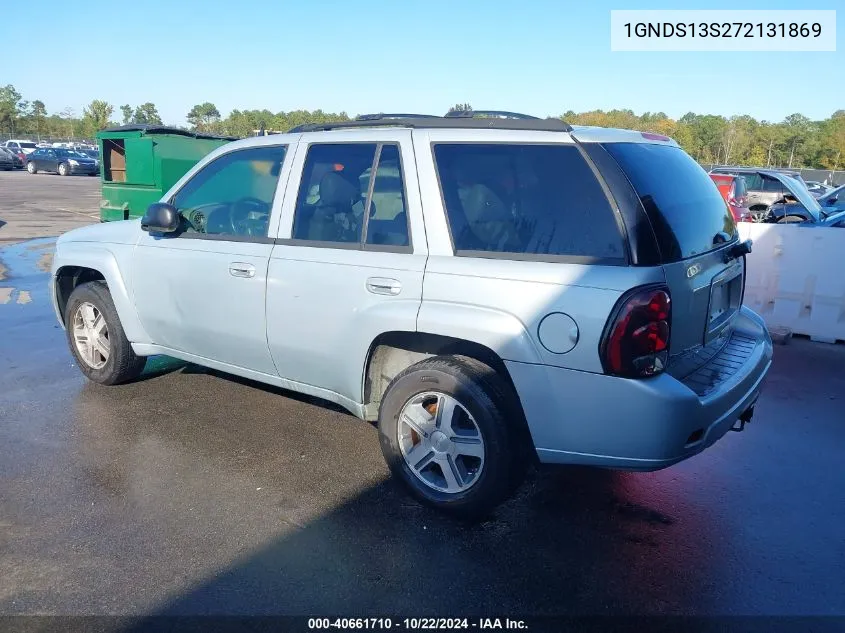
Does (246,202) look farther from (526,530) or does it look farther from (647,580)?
(647,580)

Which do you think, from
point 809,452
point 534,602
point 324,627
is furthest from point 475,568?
point 809,452

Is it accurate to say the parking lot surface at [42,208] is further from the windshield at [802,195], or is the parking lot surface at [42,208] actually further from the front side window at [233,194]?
the windshield at [802,195]

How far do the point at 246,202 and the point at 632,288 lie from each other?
104 inches

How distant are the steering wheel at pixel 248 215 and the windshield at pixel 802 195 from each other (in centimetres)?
1283

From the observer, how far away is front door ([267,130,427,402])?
3541mm

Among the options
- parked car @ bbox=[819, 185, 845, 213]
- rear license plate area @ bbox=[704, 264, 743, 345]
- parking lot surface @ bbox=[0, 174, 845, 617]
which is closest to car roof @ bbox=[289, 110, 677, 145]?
rear license plate area @ bbox=[704, 264, 743, 345]

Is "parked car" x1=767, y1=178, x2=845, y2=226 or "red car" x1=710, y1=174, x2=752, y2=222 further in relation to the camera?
"red car" x1=710, y1=174, x2=752, y2=222

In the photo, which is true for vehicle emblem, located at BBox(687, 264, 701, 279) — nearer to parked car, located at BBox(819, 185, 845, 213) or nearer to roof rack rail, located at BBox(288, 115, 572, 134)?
roof rack rail, located at BBox(288, 115, 572, 134)

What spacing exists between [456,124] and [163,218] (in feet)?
6.67

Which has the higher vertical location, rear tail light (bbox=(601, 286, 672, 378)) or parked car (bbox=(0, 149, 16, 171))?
parked car (bbox=(0, 149, 16, 171))

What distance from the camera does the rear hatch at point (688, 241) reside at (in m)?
3.12

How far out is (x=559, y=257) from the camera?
3131 mm

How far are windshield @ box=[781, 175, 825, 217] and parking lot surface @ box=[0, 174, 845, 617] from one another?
10.9 meters

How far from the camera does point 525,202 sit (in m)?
3.29
